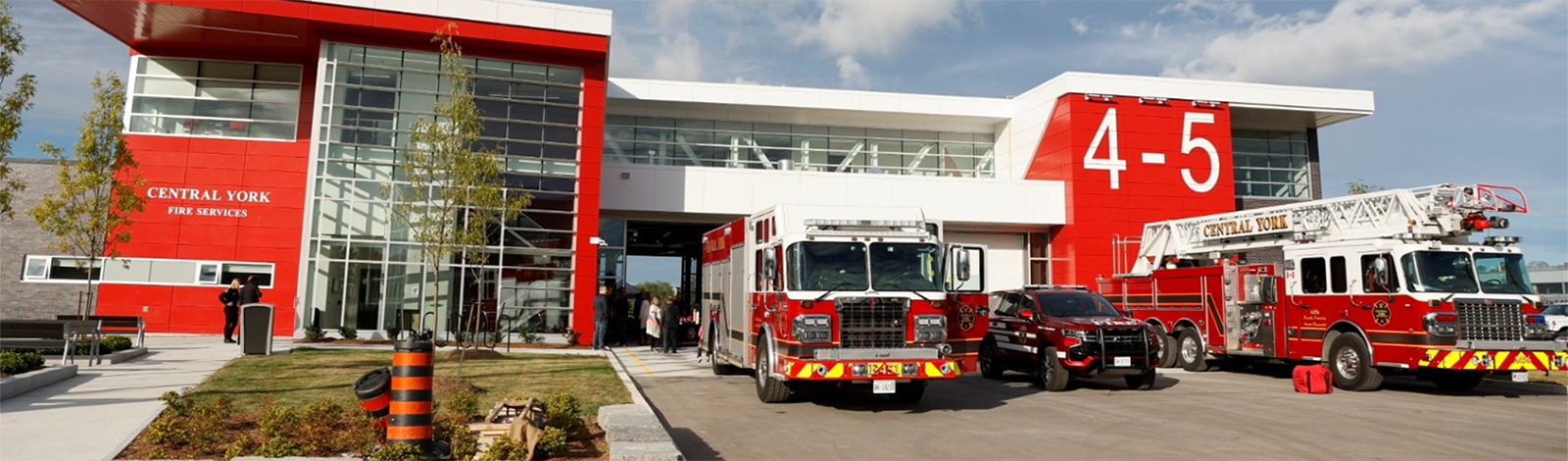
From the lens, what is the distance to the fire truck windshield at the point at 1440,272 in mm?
14164

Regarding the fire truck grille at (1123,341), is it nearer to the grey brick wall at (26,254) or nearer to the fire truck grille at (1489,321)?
the fire truck grille at (1489,321)

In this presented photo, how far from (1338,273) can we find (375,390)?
15.5 meters

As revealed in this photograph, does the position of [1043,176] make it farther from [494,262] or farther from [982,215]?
[494,262]

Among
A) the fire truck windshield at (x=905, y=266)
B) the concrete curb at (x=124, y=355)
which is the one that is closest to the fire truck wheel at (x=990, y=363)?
the fire truck windshield at (x=905, y=266)

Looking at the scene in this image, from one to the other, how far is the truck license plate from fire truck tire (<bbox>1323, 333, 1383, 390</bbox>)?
8.83m

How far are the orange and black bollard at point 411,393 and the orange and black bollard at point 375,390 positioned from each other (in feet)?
0.51

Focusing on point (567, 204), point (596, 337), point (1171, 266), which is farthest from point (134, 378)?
point (1171, 266)

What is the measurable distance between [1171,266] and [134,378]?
20.0 meters

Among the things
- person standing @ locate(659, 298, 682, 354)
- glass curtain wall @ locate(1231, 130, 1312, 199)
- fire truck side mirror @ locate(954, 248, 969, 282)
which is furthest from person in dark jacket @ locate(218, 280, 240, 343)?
glass curtain wall @ locate(1231, 130, 1312, 199)

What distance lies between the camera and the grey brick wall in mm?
26062

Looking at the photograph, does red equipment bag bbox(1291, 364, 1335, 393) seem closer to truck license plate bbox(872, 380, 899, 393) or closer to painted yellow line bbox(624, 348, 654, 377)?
truck license plate bbox(872, 380, 899, 393)

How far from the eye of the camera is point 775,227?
12398 mm

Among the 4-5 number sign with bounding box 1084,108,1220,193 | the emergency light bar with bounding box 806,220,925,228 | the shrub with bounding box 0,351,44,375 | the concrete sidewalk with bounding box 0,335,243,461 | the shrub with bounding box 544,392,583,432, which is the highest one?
the 4-5 number sign with bounding box 1084,108,1220,193

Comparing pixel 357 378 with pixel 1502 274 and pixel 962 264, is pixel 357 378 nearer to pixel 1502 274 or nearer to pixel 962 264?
pixel 962 264
